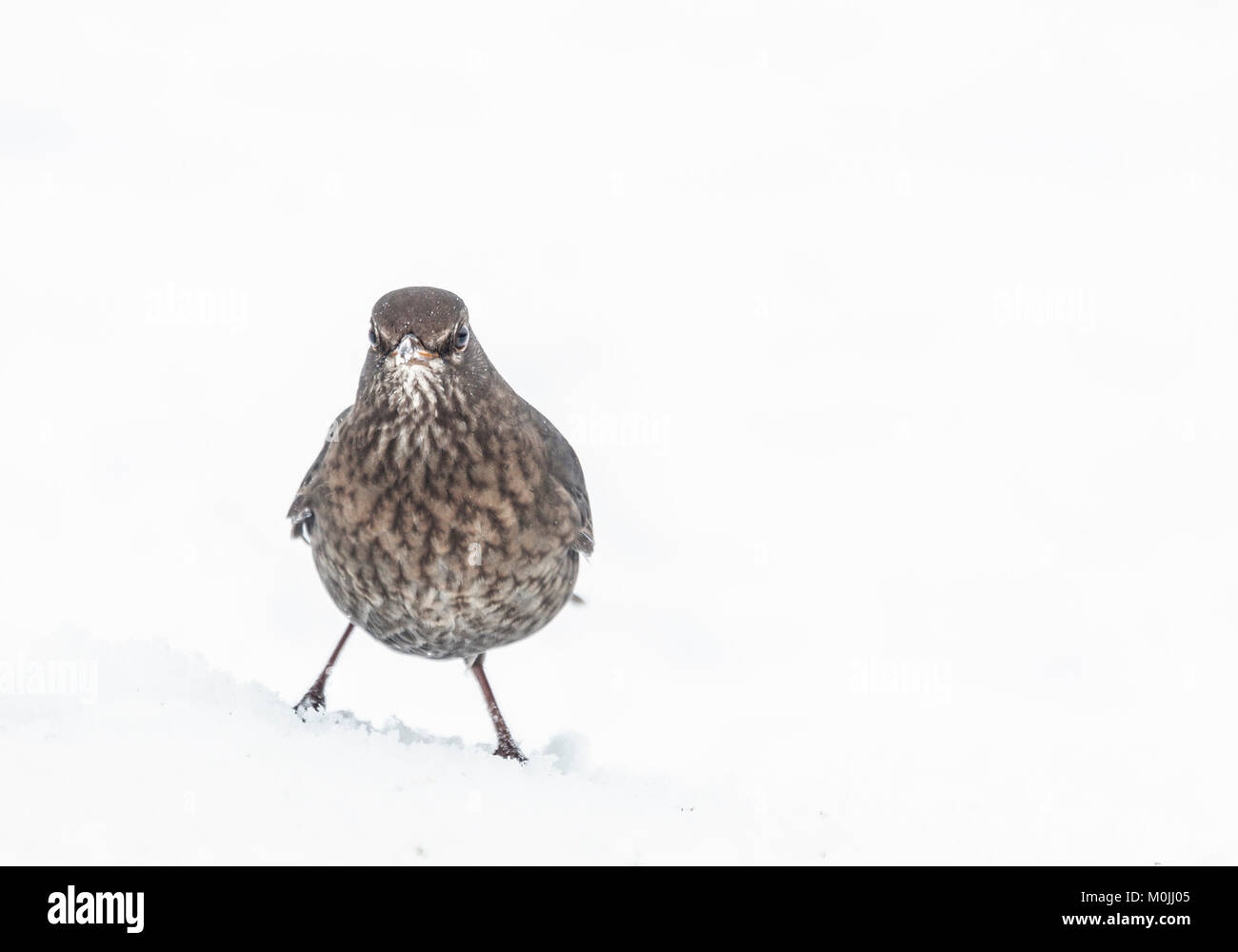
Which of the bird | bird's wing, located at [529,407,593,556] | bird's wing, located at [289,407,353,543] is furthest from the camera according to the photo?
bird's wing, located at [529,407,593,556]

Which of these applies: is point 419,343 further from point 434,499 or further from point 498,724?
point 498,724

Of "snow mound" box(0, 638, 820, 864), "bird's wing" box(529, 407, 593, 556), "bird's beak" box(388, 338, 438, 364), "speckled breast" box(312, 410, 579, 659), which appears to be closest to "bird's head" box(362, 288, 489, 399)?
"bird's beak" box(388, 338, 438, 364)

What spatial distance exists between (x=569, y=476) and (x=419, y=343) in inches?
53.3

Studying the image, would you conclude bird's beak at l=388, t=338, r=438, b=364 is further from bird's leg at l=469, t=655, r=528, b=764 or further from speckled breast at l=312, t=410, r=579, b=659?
bird's leg at l=469, t=655, r=528, b=764

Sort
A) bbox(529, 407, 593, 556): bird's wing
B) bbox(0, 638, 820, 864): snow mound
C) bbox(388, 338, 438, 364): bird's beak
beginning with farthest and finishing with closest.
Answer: bbox(529, 407, 593, 556): bird's wing
bbox(388, 338, 438, 364): bird's beak
bbox(0, 638, 820, 864): snow mound

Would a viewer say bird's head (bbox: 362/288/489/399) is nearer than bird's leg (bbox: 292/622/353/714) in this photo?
Yes

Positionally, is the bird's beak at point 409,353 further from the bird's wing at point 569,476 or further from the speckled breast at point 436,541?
the bird's wing at point 569,476

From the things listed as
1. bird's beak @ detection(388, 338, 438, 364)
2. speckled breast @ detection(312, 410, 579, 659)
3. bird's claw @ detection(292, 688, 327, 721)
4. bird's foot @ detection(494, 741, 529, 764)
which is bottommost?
bird's foot @ detection(494, 741, 529, 764)

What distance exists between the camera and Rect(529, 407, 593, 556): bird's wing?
640 centimetres

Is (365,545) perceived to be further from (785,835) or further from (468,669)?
(785,835)

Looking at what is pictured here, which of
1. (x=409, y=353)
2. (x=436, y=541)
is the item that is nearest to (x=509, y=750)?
(x=436, y=541)

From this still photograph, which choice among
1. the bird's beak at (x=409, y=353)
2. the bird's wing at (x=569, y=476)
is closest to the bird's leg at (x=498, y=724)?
the bird's wing at (x=569, y=476)

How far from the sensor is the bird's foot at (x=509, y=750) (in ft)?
20.8

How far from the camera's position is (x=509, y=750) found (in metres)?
6.48
